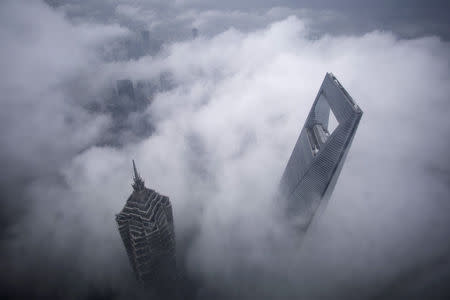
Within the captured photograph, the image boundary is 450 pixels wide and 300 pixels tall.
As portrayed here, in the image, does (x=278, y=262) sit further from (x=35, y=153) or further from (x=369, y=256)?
(x=35, y=153)

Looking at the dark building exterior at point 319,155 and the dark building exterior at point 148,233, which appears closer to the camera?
the dark building exterior at point 319,155

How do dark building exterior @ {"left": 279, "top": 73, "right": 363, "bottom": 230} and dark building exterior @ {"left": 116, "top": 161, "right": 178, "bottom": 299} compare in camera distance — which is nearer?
dark building exterior @ {"left": 279, "top": 73, "right": 363, "bottom": 230}

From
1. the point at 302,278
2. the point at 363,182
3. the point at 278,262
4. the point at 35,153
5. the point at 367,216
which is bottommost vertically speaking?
the point at 302,278

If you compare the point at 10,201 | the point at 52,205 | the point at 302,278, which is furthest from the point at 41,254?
the point at 302,278

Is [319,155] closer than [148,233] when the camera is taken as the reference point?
Yes

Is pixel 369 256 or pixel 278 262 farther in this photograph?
pixel 278 262
